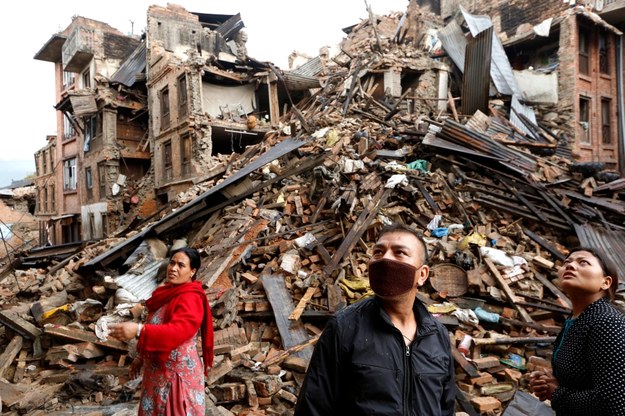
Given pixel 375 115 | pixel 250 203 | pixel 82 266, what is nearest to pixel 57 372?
pixel 82 266

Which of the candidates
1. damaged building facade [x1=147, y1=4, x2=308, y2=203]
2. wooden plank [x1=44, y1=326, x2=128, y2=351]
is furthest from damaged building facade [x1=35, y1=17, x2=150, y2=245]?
wooden plank [x1=44, y1=326, x2=128, y2=351]

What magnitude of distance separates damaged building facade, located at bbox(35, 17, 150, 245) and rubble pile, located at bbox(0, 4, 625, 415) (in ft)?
39.8

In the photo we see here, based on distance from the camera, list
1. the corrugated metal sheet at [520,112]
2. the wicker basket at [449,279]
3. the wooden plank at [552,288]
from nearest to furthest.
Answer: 1. the wooden plank at [552,288]
2. the wicker basket at [449,279]
3. the corrugated metal sheet at [520,112]

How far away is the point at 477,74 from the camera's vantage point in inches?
598

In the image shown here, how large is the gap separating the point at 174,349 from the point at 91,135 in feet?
80.9

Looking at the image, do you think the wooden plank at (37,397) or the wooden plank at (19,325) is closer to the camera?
the wooden plank at (37,397)

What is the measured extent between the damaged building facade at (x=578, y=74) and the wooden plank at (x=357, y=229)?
11677mm

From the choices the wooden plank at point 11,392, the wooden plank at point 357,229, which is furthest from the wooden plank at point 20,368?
the wooden plank at point 357,229

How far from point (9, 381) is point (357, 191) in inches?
263

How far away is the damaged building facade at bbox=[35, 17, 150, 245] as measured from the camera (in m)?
22.0

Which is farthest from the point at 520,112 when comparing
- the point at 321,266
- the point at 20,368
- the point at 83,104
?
the point at 83,104

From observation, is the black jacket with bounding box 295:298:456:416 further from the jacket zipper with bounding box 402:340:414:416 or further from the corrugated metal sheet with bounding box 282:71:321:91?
the corrugated metal sheet with bounding box 282:71:321:91

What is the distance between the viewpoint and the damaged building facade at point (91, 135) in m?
22.0

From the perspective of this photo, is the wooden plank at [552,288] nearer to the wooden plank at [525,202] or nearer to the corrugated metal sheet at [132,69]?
the wooden plank at [525,202]
